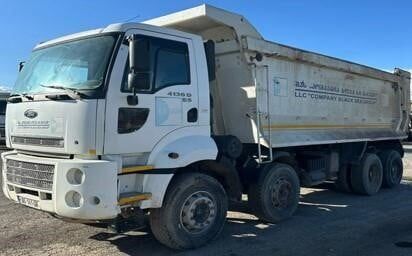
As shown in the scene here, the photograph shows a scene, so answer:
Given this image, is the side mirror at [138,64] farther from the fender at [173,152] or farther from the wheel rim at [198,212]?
the wheel rim at [198,212]

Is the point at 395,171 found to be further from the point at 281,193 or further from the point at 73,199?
the point at 73,199

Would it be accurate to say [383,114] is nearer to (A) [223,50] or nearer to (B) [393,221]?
(B) [393,221]

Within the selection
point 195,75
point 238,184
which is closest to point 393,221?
point 238,184

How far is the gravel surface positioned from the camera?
627 cm

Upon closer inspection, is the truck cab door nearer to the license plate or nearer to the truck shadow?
the license plate

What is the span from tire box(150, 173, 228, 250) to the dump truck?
14 mm

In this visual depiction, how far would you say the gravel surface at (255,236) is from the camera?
6.27m

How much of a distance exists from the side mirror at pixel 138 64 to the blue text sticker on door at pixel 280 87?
9.68ft

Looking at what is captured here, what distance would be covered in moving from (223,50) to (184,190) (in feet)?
8.54

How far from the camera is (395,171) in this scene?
12125 millimetres

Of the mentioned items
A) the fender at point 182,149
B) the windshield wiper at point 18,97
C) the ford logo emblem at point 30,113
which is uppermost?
the windshield wiper at point 18,97

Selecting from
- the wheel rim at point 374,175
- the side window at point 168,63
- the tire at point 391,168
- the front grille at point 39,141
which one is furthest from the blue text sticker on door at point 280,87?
the tire at point 391,168

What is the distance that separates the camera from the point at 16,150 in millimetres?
6402

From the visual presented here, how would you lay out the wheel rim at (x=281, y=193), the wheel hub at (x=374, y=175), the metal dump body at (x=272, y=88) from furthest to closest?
the wheel hub at (x=374, y=175), the wheel rim at (x=281, y=193), the metal dump body at (x=272, y=88)
